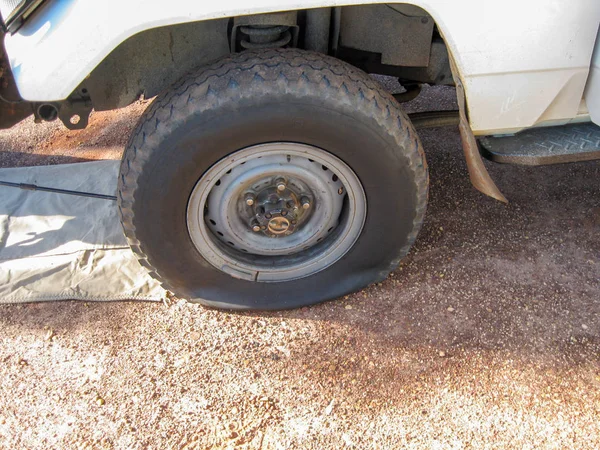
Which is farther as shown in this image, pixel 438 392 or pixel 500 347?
pixel 500 347

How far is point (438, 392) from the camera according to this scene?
223 centimetres

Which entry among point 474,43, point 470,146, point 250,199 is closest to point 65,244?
point 250,199

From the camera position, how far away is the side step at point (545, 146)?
2.35 meters

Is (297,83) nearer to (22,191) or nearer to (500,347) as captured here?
(500,347)

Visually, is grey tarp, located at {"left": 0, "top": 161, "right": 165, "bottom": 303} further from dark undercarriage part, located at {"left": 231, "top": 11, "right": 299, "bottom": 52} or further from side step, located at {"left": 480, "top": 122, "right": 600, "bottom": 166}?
side step, located at {"left": 480, "top": 122, "right": 600, "bottom": 166}

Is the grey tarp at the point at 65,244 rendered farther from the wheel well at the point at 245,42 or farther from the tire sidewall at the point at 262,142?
the wheel well at the point at 245,42

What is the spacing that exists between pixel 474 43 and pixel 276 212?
1.06 m

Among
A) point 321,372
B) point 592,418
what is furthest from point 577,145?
point 321,372

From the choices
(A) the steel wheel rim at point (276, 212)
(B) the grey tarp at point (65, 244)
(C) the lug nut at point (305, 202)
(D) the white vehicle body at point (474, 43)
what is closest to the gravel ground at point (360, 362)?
(B) the grey tarp at point (65, 244)

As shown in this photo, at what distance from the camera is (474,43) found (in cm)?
203

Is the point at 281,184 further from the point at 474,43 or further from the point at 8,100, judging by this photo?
the point at 8,100

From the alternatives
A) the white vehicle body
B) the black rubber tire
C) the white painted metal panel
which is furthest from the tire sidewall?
the white painted metal panel

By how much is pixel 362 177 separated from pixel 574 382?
125 centimetres

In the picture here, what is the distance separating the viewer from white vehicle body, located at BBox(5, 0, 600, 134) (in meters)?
1.85
